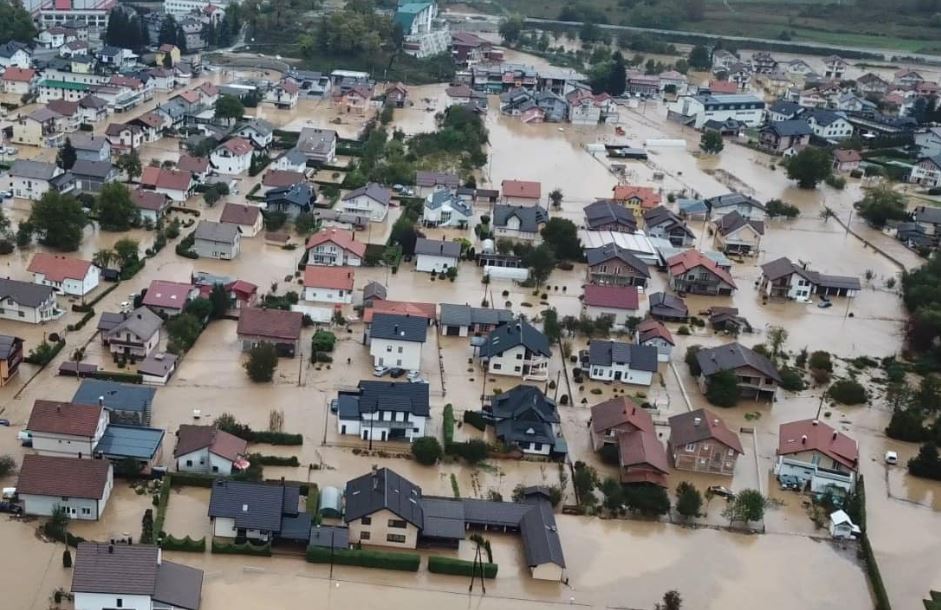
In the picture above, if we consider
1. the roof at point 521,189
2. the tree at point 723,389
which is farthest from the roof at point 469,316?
the roof at point 521,189

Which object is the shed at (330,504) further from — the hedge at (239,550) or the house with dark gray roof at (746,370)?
the house with dark gray roof at (746,370)

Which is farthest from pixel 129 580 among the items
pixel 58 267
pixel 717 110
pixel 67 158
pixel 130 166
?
pixel 717 110

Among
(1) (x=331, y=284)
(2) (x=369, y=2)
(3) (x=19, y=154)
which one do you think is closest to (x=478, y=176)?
(1) (x=331, y=284)

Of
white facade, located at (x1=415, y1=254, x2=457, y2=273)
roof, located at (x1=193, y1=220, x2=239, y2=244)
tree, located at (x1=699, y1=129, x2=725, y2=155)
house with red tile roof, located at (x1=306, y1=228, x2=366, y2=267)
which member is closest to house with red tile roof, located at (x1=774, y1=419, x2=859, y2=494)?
white facade, located at (x1=415, y1=254, x2=457, y2=273)

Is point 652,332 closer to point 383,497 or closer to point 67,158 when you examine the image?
point 383,497

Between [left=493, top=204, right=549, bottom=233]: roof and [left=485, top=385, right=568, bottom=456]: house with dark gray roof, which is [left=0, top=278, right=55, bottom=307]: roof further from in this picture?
[left=493, top=204, right=549, bottom=233]: roof

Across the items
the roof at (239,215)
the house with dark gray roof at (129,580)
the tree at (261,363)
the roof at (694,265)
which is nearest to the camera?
the house with dark gray roof at (129,580)
